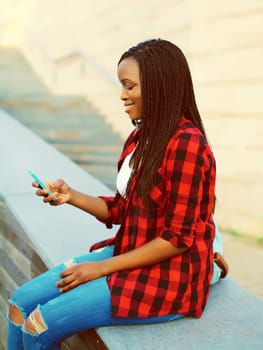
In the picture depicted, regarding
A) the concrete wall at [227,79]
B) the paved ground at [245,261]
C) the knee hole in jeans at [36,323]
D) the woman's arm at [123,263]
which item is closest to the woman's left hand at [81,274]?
the woman's arm at [123,263]

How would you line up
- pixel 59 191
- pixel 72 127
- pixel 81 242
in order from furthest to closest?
pixel 72 127, pixel 81 242, pixel 59 191

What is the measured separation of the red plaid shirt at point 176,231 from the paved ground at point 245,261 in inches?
84.9

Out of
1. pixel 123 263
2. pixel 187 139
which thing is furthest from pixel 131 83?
pixel 123 263

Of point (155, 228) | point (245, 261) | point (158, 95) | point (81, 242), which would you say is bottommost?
point (245, 261)

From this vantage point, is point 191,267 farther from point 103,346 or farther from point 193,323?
point 103,346

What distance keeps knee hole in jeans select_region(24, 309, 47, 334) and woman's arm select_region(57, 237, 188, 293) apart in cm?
12

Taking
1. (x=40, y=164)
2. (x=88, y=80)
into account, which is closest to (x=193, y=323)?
(x=40, y=164)

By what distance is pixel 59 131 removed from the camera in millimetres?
6645

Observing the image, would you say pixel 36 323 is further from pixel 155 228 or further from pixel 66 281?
pixel 155 228

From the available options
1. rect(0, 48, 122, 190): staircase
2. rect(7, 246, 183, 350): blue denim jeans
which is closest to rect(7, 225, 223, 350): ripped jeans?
rect(7, 246, 183, 350): blue denim jeans

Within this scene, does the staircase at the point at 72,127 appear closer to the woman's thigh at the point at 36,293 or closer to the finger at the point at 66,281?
the woman's thigh at the point at 36,293

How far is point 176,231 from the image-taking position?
1.74 m

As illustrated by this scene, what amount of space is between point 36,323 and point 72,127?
519cm

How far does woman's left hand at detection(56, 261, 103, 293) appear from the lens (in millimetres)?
1821
